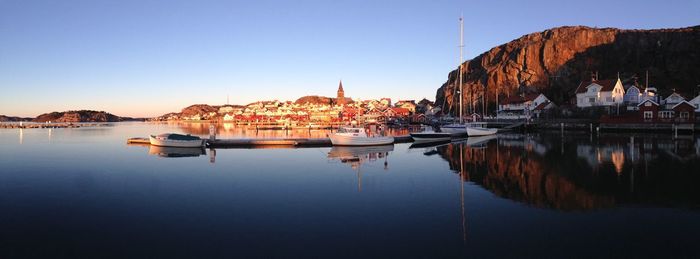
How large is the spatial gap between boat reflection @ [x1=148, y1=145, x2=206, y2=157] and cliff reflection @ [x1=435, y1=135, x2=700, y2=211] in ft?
61.9

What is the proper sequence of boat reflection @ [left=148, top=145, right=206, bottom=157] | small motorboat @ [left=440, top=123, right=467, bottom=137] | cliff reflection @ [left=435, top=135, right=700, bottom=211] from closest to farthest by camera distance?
cliff reflection @ [left=435, top=135, right=700, bottom=211] < boat reflection @ [left=148, top=145, right=206, bottom=157] < small motorboat @ [left=440, top=123, right=467, bottom=137]

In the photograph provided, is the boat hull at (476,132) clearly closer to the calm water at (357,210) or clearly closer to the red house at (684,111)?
the red house at (684,111)

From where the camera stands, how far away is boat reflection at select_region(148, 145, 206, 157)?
97.0 feet

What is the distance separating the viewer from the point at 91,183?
57.9 feet

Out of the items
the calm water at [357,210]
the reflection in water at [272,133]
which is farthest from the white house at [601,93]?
the calm water at [357,210]

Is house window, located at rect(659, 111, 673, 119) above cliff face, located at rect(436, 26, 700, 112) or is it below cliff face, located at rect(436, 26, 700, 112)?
below

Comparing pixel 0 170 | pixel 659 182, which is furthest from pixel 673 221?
pixel 0 170

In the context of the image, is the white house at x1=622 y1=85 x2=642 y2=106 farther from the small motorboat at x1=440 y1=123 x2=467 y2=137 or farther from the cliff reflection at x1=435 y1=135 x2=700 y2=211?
the cliff reflection at x1=435 y1=135 x2=700 y2=211

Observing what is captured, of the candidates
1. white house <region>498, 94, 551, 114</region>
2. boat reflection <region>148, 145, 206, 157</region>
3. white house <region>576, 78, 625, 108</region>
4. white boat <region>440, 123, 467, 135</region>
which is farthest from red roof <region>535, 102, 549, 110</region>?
boat reflection <region>148, 145, 206, 157</region>

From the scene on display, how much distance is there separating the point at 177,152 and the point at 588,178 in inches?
1096

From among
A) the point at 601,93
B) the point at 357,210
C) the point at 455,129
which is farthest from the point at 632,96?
the point at 357,210

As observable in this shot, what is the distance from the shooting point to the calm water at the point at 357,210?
868 cm

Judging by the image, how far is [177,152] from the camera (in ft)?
104

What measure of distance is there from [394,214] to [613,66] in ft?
329
